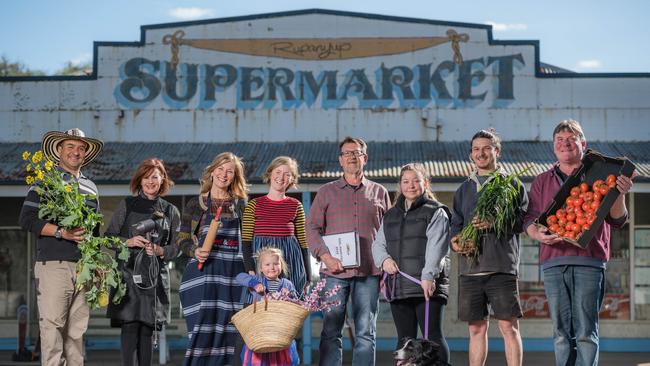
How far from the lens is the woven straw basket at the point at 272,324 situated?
7395 mm

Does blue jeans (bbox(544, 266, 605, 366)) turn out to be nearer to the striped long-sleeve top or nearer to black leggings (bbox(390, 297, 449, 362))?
black leggings (bbox(390, 297, 449, 362))

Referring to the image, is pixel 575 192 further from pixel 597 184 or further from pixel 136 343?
pixel 136 343

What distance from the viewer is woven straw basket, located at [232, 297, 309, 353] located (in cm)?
739

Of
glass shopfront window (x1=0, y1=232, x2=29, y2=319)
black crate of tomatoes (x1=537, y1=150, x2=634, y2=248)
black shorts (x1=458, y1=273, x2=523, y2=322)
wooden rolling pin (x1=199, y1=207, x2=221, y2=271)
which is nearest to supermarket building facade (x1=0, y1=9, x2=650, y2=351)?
glass shopfront window (x1=0, y1=232, x2=29, y2=319)

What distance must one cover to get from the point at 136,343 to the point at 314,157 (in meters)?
7.31

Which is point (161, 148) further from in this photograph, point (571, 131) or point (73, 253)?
point (571, 131)

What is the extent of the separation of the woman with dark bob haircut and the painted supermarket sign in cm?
772

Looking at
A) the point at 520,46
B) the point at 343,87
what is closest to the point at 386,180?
the point at 343,87

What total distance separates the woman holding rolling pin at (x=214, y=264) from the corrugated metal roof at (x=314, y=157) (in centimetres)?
551

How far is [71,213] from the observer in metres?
7.89

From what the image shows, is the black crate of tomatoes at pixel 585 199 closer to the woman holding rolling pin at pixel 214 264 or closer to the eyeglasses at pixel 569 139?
the eyeglasses at pixel 569 139

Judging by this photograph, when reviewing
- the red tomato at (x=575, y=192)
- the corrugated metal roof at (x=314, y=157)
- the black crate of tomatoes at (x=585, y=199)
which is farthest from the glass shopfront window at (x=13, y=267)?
the red tomato at (x=575, y=192)

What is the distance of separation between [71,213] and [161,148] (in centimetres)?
815

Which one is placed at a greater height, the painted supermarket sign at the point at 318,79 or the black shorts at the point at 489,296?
the painted supermarket sign at the point at 318,79
